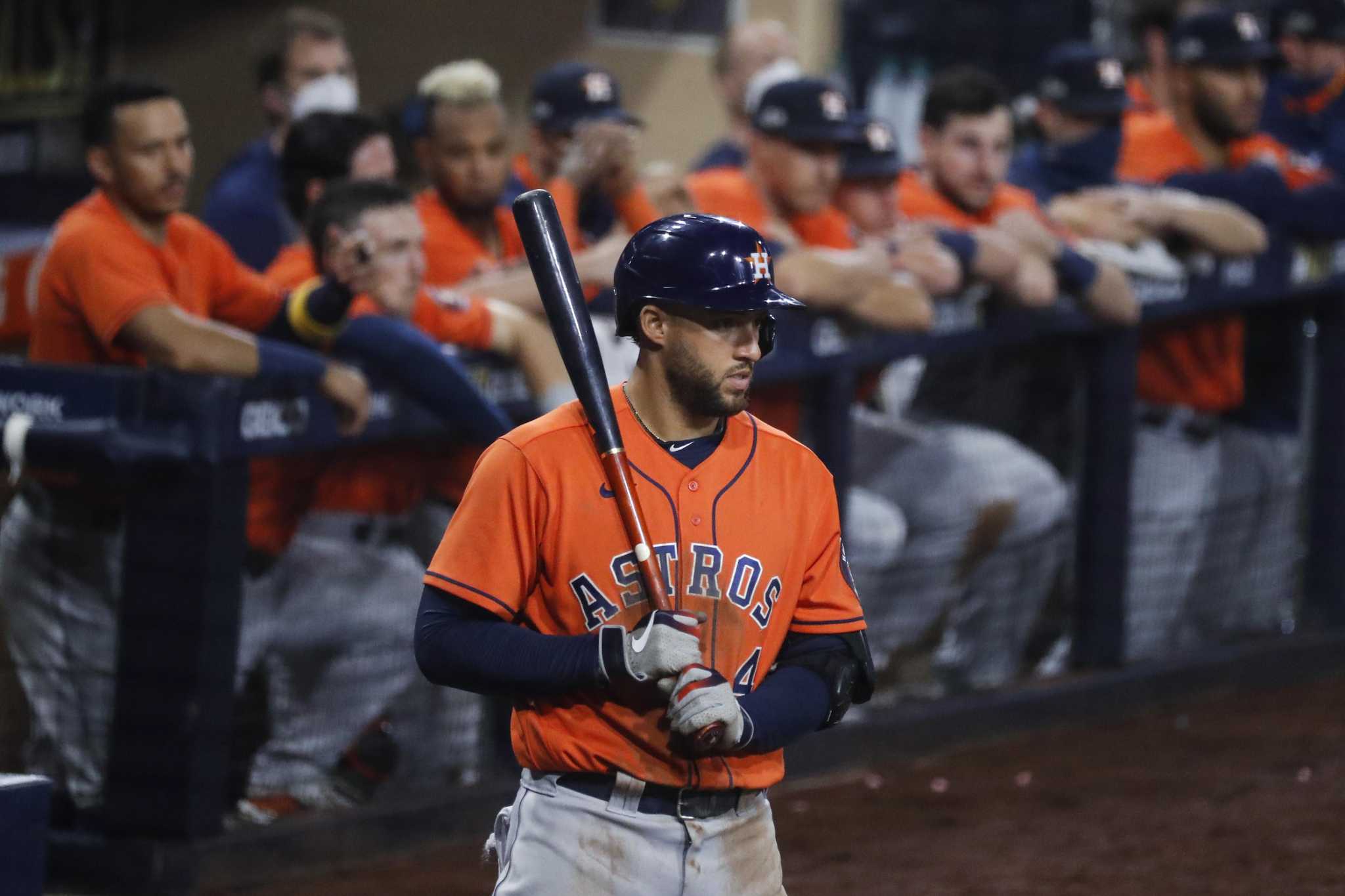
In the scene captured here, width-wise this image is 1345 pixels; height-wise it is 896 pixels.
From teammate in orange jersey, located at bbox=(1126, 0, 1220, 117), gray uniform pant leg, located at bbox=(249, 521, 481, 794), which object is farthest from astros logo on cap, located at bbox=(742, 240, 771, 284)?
teammate in orange jersey, located at bbox=(1126, 0, 1220, 117)

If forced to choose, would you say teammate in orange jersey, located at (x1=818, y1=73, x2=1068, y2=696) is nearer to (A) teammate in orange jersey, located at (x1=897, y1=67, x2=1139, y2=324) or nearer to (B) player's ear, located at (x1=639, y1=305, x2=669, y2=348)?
(A) teammate in orange jersey, located at (x1=897, y1=67, x2=1139, y2=324)

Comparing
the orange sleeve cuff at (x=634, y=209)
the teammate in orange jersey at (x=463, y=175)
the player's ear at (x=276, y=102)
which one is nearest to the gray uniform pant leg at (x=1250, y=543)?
the orange sleeve cuff at (x=634, y=209)

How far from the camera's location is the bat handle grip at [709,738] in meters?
2.82

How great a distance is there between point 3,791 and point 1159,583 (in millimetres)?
4503

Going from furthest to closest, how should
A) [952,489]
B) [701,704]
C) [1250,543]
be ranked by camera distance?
[1250,543]
[952,489]
[701,704]

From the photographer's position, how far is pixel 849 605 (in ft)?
10.4

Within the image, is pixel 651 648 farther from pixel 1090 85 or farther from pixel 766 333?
pixel 1090 85

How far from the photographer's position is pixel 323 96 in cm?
617

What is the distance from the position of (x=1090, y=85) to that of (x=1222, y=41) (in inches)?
19.4

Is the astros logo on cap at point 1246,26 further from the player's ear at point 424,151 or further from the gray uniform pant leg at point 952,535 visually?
the player's ear at point 424,151

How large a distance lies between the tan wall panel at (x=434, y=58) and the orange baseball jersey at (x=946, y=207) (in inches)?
175

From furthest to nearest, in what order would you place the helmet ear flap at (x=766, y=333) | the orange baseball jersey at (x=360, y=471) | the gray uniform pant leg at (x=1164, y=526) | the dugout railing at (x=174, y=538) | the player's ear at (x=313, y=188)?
the gray uniform pant leg at (x=1164, y=526) < the player's ear at (x=313, y=188) < the orange baseball jersey at (x=360, y=471) < the dugout railing at (x=174, y=538) < the helmet ear flap at (x=766, y=333)

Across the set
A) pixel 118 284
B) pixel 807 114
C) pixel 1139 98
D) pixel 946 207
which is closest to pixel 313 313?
pixel 118 284

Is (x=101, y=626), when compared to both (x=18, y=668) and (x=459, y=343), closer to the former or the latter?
(x=18, y=668)
